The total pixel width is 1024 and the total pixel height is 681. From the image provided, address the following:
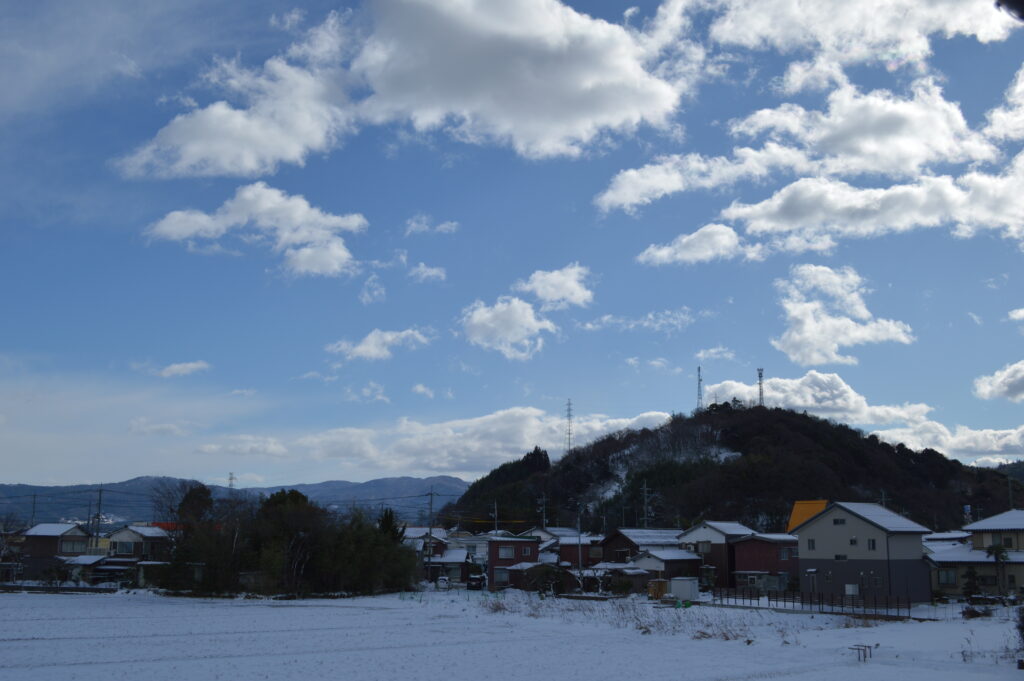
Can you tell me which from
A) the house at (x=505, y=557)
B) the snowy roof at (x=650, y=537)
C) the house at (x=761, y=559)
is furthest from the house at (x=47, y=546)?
the house at (x=761, y=559)

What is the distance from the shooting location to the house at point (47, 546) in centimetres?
6869

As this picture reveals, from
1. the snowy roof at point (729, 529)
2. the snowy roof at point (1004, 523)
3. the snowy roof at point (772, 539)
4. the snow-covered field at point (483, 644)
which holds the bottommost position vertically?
the snow-covered field at point (483, 644)

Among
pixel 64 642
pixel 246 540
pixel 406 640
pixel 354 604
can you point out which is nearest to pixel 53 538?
pixel 246 540

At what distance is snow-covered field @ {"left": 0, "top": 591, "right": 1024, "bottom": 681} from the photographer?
19062 mm

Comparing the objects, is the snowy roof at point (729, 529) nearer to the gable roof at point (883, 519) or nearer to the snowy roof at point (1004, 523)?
the gable roof at point (883, 519)

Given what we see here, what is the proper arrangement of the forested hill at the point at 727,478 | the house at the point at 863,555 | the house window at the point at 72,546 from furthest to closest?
1. the forested hill at the point at 727,478
2. the house window at the point at 72,546
3. the house at the point at 863,555

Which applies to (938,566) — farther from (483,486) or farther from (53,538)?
(483,486)

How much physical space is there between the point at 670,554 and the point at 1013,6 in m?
51.7

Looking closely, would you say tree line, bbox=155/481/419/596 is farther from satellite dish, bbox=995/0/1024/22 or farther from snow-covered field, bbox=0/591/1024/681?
satellite dish, bbox=995/0/1024/22

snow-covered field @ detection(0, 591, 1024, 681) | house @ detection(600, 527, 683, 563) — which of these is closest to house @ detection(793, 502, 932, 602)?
snow-covered field @ detection(0, 591, 1024, 681)

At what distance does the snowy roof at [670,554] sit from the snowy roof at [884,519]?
1333 cm

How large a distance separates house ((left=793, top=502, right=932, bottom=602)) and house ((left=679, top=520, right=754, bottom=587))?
32.3 ft

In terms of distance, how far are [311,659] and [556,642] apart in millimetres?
8032

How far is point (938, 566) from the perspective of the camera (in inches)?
1850
